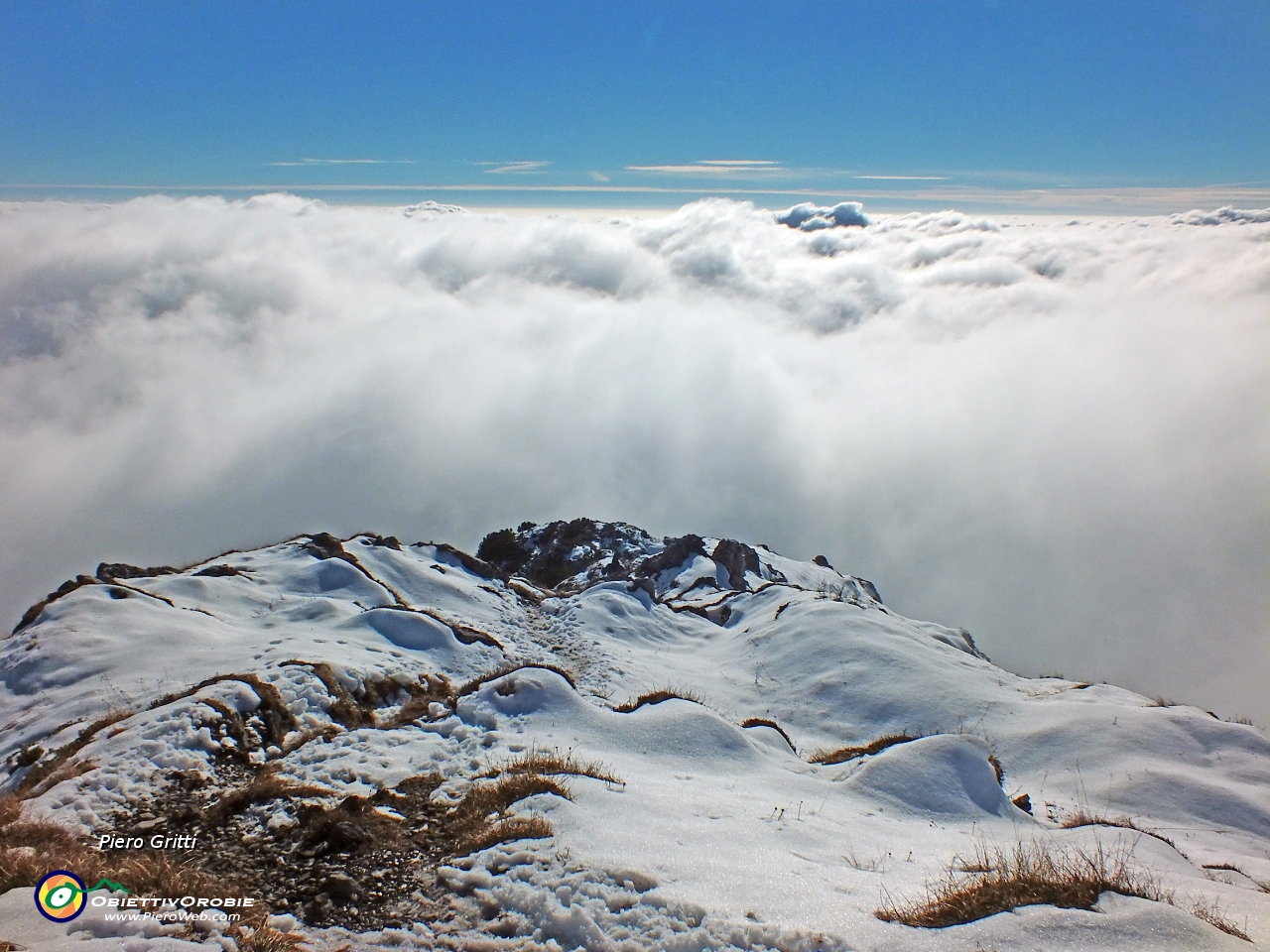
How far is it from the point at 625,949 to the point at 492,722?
7163mm

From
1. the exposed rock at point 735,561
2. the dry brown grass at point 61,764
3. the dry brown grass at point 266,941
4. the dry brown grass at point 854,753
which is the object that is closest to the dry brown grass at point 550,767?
the dry brown grass at point 266,941

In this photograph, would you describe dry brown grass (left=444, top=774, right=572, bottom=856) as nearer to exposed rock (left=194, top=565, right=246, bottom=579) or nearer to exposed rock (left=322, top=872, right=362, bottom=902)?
exposed rock (left=322, top=872, right=362, bottom=902)

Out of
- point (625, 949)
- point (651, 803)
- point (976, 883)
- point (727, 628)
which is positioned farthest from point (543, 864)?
point (727, 628)

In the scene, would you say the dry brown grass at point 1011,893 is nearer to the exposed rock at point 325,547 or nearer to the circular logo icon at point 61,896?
the circular logo icon at point 61,896

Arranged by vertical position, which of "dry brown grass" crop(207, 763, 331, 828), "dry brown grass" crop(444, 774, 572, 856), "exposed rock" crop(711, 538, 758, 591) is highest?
"dry brown grass" crop(444, 774, 572, 856)

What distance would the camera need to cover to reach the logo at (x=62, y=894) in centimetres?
585

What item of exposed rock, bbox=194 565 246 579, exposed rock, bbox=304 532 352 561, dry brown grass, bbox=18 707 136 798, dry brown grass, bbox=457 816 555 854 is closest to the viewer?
dry brown grass, bbox=457 816 555 854

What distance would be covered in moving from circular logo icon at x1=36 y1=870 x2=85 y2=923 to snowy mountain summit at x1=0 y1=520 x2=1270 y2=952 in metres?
0.16

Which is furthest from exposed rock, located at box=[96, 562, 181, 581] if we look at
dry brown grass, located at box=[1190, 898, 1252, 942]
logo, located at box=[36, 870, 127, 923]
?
A: dry brown grass, located at box=[1190, 898, 1252, 942]

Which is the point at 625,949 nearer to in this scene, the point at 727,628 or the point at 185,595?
the point at 185,595

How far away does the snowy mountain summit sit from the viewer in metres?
6.68

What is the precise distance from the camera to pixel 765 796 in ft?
37.4

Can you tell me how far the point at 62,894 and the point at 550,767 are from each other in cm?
578

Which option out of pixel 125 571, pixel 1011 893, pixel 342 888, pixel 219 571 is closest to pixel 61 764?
pixel 342 888
